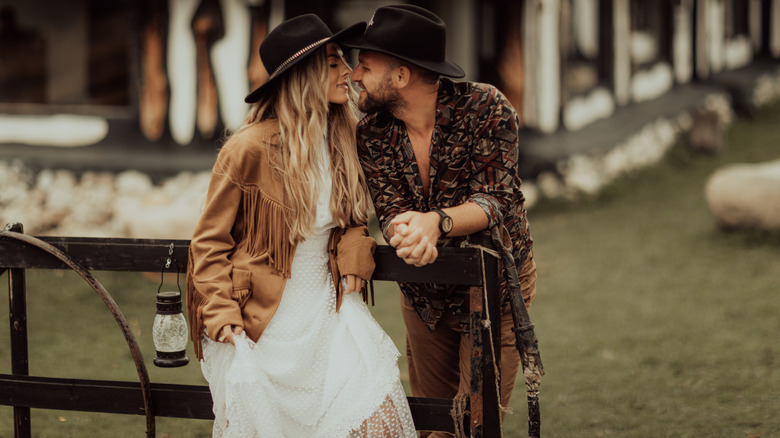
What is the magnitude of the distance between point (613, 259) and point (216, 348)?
568 cm

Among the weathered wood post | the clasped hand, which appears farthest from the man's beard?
the weathered wood post

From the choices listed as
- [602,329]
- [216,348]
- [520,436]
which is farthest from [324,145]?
[602,329]

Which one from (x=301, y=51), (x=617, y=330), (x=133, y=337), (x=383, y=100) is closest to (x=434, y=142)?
(x=383, y=100)

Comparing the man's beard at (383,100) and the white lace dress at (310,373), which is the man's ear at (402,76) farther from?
the white lace dress at (310,373)

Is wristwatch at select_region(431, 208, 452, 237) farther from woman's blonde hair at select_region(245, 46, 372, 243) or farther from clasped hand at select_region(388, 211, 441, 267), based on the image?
woman's blonde hair at select_region(245, 46, 372, 243)

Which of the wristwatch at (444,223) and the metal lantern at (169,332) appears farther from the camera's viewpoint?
the metal lantern at (169,332)

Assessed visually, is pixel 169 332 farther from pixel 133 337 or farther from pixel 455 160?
pixel 455 160

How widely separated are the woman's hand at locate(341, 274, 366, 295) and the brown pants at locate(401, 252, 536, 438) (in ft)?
1.36

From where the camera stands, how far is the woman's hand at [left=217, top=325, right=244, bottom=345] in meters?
2.83

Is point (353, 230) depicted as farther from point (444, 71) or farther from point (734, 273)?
point (734, 273)

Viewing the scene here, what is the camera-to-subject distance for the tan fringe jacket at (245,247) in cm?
288

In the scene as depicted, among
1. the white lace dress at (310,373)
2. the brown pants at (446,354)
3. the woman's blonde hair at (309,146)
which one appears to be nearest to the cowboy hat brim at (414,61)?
the woman's blonde hair at (309,146)

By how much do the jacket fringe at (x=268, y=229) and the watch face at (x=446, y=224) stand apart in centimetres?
47

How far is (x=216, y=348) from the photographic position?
9.59 feet
